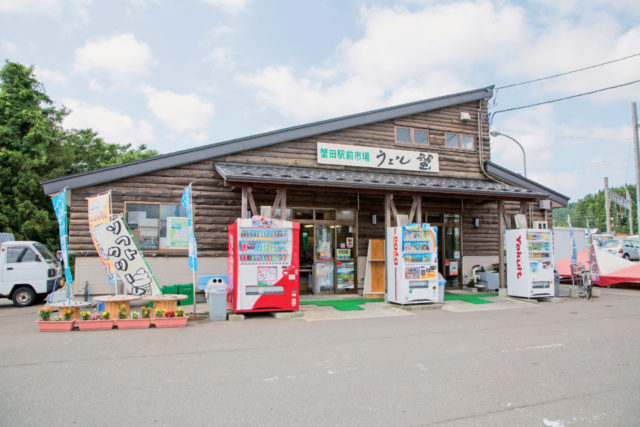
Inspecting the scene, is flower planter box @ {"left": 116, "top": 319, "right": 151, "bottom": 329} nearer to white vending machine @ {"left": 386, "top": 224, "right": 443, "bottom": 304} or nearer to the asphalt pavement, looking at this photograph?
the asphalt pavement

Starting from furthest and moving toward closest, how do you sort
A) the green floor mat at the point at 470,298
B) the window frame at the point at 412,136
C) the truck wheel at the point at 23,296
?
1. the window frame at the point at 412,136
2. the green floor mat at the point at 470,298
3. the truck wheel at the point at 23,296

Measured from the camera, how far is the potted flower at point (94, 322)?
26.6 ft

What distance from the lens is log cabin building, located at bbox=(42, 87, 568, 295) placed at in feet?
36.6

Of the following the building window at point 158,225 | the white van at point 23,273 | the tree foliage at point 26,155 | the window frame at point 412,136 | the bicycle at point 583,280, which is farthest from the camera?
the tree foliage at point 26,155

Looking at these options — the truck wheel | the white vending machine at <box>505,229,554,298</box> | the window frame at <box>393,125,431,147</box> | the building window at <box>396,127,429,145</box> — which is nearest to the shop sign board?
the window frame at <box>393,125,431,147</box>

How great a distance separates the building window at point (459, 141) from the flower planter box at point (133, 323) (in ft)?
37.7

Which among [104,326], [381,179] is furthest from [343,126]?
[104,326]

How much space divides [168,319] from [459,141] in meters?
11.8

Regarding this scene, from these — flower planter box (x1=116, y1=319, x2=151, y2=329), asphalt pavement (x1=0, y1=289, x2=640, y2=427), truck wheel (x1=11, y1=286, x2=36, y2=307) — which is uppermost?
truck wheel (x1=11, y1=286, x2=36, y2=307)

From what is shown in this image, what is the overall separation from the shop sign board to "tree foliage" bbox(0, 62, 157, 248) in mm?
13114

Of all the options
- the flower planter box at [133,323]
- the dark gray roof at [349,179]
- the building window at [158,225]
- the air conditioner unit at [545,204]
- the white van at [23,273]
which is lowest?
the flower planter box at [133,323]

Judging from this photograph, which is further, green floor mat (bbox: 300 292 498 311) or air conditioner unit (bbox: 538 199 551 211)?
air conditioner unit (bbox: 538 199 551 211)

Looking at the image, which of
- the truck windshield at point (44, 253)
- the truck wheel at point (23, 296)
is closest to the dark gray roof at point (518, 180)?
the truck windshield at point (44, 253)

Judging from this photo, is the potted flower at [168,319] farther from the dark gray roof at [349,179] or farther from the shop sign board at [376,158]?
the shop sign board at [376,158]
